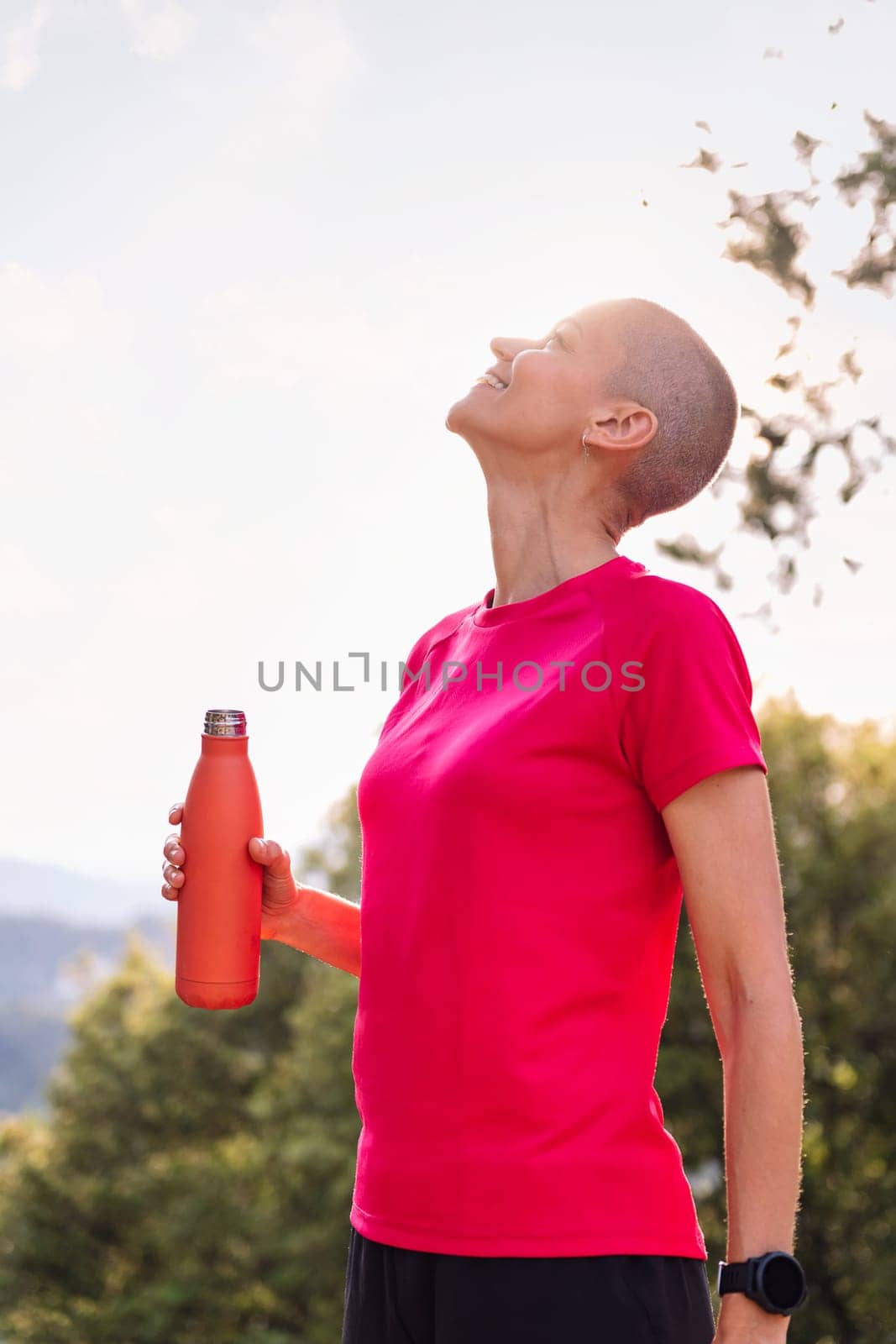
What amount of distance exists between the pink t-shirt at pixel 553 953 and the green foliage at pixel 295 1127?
14419 millimetres

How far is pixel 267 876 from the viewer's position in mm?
2645

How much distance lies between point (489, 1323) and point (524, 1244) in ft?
0.42

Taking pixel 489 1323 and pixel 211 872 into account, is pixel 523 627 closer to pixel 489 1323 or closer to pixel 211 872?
pixel 211 872

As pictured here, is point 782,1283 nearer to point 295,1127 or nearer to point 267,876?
point 267,876

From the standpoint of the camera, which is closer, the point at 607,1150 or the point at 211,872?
the point at 607,1150

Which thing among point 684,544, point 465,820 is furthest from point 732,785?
point 684,544

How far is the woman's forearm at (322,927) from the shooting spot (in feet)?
8.87

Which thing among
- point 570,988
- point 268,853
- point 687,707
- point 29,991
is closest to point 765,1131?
point 570,988

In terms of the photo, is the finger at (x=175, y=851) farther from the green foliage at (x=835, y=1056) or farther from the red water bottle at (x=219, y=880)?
the green foliage at (x=835, y=1056)

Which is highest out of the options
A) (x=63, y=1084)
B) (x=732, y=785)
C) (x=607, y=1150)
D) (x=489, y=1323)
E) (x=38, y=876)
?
(x=38, y=876)

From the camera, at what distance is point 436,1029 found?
2076mm

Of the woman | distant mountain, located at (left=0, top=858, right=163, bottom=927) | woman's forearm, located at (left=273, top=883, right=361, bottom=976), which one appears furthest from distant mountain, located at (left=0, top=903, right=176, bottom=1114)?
the woman

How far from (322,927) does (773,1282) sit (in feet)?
3.71

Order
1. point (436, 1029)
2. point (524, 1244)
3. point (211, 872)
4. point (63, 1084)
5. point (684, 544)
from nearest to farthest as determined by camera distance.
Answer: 1. point (524, 1244)
2. point (436, 1029)
3. point (211, 872)
4. point (684, 544)
5. point (63, 1084)
